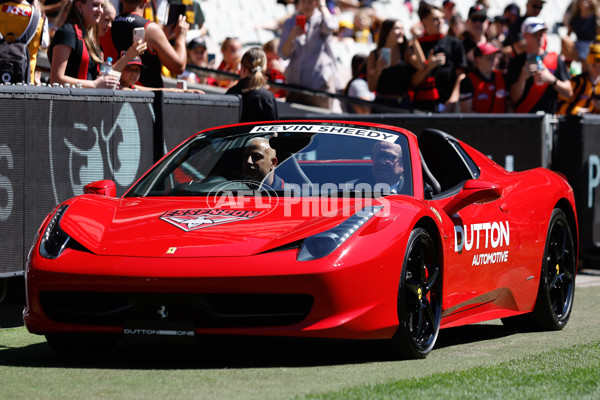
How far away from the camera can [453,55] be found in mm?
14906

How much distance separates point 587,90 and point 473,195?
887 cm

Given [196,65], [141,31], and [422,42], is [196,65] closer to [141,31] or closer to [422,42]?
[422,42]

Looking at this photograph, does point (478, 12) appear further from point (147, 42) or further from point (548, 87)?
point (147, 42)

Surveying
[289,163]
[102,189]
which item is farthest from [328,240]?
[102,189]

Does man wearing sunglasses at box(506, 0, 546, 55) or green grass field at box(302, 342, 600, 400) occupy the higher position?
man wearing sunglasses at box(506, 0, 546, 55)

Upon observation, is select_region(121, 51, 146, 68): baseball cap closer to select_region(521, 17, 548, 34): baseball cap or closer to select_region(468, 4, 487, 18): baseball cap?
select_region(521, 17, 548, 34): baseball cap

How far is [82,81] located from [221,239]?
12.4 feet

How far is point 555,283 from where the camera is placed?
821 centimetres

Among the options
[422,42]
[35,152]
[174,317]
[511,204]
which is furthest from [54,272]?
[422,42]

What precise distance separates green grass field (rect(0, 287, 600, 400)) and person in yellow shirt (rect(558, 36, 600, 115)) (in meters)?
8.30

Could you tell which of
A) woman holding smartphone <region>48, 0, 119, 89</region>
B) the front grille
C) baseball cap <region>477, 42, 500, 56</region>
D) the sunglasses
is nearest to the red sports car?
the front grille

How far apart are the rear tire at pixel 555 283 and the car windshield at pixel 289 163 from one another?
1738 mm

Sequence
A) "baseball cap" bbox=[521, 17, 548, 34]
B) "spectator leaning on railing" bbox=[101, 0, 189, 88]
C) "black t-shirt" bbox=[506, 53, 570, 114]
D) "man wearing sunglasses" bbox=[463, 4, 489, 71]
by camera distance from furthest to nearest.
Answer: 1. "man wearing sunglasses" bbox=[463, 4, 489, 71]
2. "black t-shirt" bbox=[506, 53, 570, 114]
3. "baseball cap" bbox=[521, 17, 548, 34]
4. "spectator leaning on railing" bbox=[101, 0, 189, 88]

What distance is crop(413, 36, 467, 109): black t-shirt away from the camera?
583 inches
